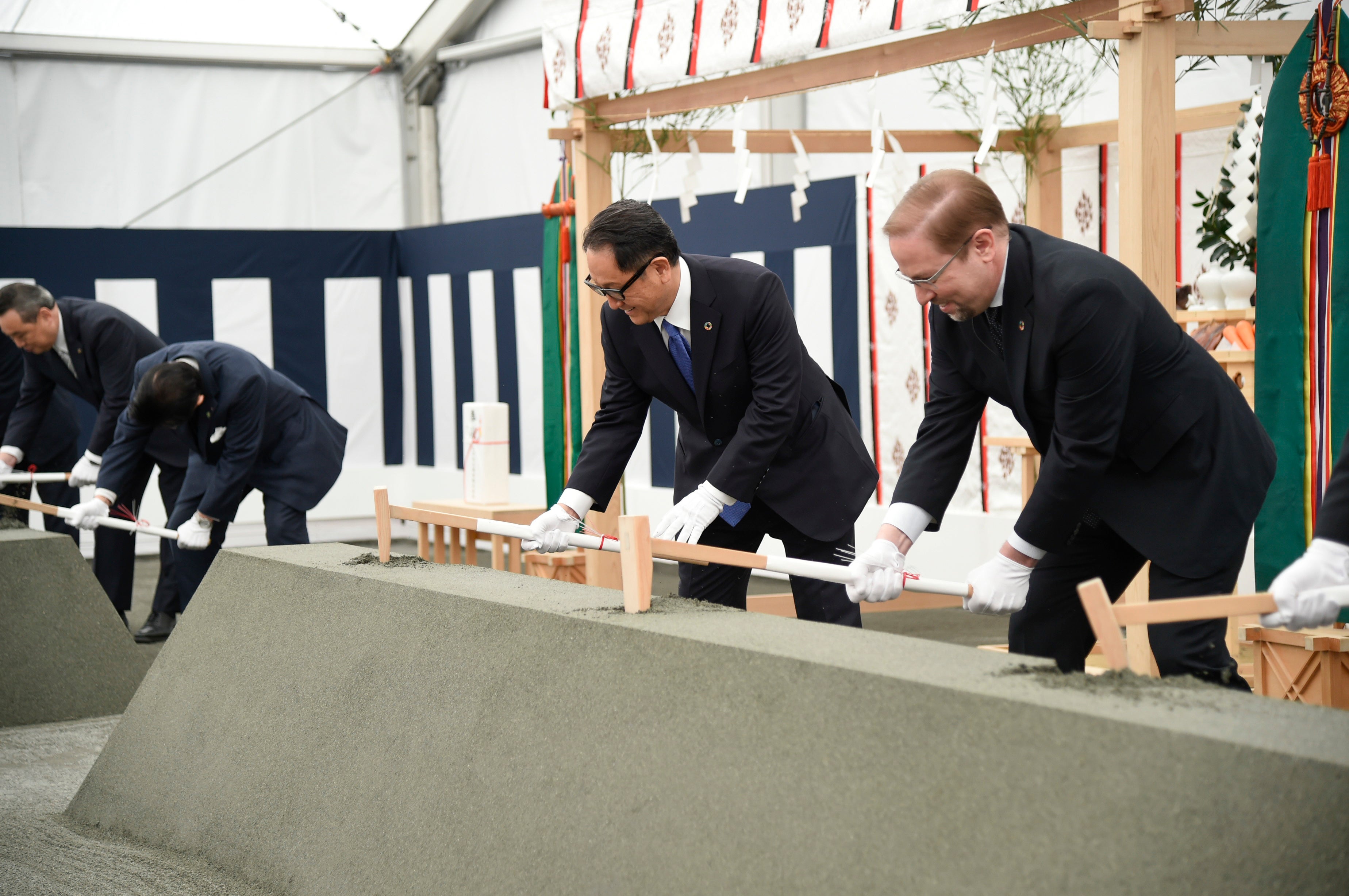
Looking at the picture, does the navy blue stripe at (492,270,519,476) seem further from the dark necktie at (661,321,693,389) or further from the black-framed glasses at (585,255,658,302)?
the black-framed glasses at (585,255,658,302)

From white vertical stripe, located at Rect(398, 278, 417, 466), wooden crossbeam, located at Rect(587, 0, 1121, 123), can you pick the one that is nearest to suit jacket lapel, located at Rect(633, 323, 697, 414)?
wooden crossbeam, located at Rect(587, 0, 1121, 123)

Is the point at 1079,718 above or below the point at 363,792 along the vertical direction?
above

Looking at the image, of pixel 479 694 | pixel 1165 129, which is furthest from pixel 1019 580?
pixel 1165 129

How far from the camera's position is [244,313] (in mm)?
7176

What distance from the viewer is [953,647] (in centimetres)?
152

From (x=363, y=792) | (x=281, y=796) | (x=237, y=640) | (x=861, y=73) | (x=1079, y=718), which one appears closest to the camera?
(x=1079, y=718)

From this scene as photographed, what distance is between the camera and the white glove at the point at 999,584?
1.98 metres

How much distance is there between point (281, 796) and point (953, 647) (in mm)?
1165

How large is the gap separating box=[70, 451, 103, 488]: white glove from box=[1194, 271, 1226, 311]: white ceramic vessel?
3.49 meters

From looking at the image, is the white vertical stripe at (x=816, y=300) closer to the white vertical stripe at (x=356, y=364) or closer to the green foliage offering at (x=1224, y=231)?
the green foliage offering at (x=1224, y=231)

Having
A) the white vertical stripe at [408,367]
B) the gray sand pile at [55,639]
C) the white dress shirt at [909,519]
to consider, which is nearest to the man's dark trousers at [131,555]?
the gray sand pile at [55,639]

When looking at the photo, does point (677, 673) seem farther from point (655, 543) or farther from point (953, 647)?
point (655, 543)

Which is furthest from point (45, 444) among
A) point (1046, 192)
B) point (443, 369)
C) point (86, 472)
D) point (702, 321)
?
point (1046, 192)

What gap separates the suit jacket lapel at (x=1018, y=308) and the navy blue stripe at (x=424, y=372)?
5.90 meters
